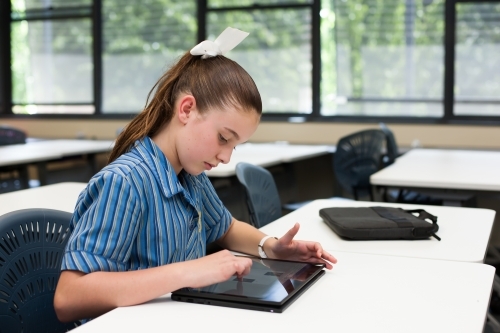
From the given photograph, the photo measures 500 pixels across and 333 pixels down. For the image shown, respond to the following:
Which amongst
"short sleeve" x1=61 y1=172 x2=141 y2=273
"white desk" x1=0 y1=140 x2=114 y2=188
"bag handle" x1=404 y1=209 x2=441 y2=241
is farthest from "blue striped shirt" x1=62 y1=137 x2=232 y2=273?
"white desk" x1=0 y1=140 x2=114 y2=188

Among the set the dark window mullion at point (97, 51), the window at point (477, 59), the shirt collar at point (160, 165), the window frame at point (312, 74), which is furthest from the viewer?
the dark window mullion at point (97, 51)

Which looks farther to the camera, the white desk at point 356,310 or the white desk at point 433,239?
the white desk at point 433,239

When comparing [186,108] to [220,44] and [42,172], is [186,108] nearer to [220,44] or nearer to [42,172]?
[220,44]

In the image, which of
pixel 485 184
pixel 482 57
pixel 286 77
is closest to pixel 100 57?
pixel 286 77

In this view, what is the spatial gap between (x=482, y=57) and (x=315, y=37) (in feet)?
4.54

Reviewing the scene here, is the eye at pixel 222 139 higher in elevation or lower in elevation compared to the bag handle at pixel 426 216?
higher

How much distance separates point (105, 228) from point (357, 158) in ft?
10.2

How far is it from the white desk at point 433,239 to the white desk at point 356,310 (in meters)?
0.18

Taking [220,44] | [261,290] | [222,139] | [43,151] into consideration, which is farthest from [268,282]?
[43,151]

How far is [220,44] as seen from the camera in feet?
4.51

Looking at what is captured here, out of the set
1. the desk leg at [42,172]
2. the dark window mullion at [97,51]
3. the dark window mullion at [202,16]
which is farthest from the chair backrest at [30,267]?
the dark window mullion at [97,51]

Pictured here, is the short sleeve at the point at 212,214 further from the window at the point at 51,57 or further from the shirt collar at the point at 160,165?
the window at the point at 51,57

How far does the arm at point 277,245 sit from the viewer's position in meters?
1.40

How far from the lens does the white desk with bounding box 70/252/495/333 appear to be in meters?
1.01
